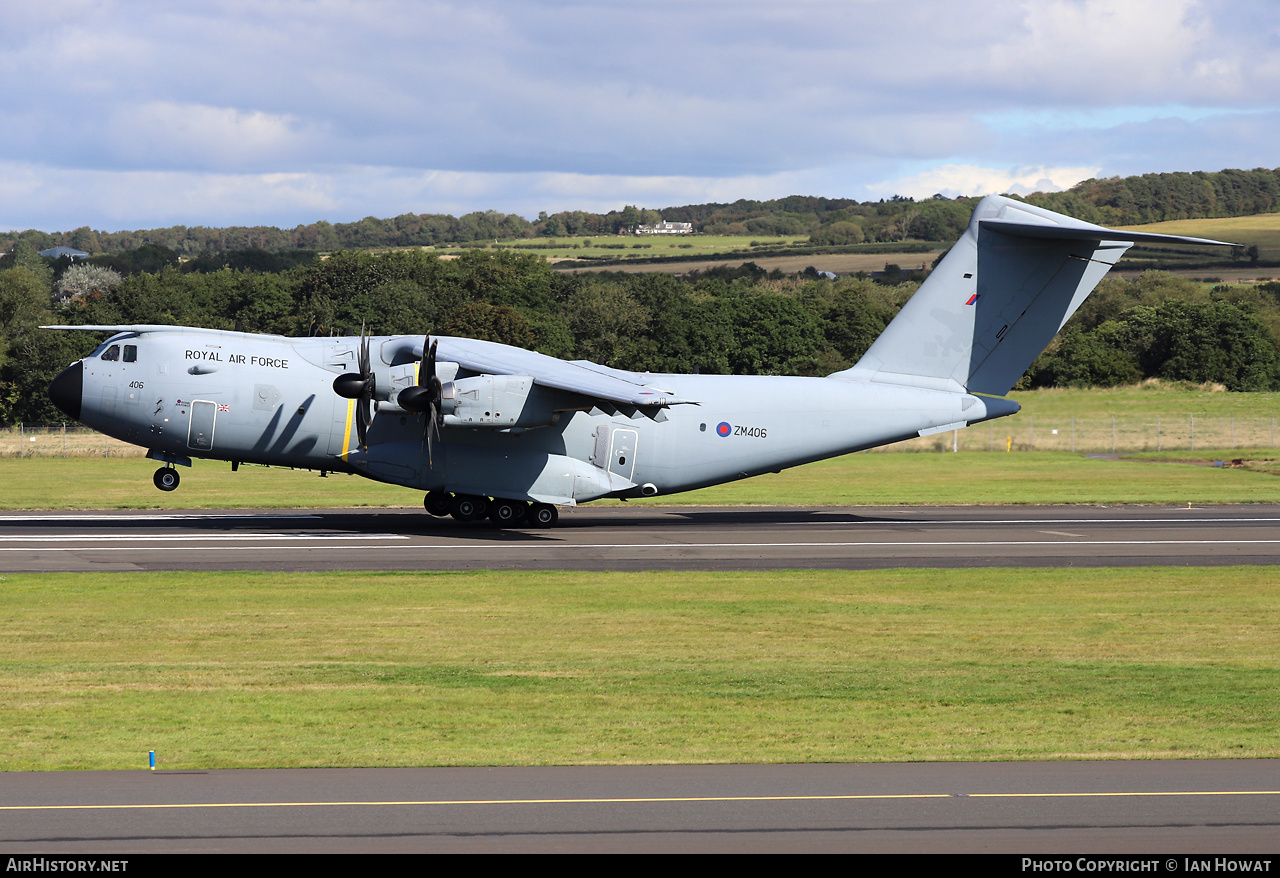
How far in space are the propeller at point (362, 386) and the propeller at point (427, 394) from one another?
753mm

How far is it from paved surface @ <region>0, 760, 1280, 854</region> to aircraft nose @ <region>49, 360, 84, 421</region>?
70.1 feet

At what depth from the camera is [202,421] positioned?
1199 inches

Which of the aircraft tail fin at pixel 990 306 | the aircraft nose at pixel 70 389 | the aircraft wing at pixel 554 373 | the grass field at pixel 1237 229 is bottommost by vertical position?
the aircraft nose at pixel 70 389

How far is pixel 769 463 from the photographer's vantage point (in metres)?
33.5

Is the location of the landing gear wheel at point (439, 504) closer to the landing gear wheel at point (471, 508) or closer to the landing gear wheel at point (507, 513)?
the landing gear wheel at point (471, 508)

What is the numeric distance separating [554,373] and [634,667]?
46.5 feet

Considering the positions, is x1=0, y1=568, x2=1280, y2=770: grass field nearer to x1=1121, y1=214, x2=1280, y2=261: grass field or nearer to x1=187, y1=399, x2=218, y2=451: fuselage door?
x1=187, y1=399, x2=218, y2=451: fuselage door

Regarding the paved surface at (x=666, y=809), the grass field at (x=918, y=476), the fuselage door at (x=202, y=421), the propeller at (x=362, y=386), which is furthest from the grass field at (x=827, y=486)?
the paved surface at (x=666, y=809)

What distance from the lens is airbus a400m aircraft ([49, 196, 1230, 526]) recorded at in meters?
29.9

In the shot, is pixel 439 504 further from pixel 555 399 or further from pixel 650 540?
pixel 650 540

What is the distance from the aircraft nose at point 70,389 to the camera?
100 ft

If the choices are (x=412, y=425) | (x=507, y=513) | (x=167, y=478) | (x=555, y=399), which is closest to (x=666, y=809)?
(x=555, y=399)

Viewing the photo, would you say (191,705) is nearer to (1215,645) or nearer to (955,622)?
(955,622)
